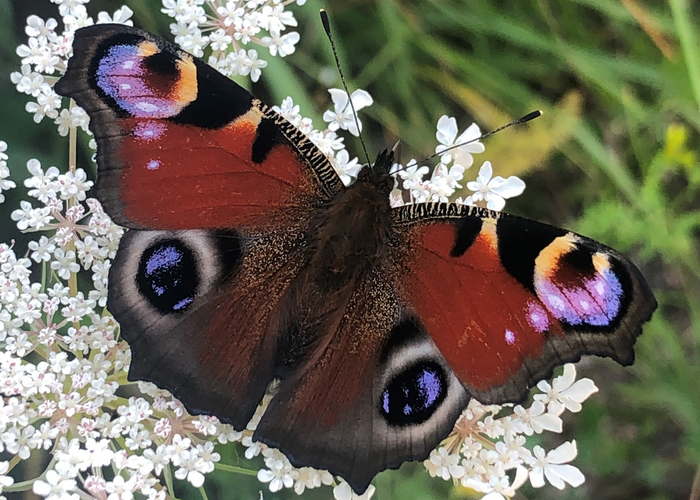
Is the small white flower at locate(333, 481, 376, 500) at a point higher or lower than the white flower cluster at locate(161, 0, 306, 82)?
lower

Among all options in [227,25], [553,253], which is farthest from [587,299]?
[227,25]

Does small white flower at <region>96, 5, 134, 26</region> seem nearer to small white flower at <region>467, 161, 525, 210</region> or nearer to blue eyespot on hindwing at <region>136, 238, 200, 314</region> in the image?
blue eyespot on hindwing at <region>136, 238, 200, 314</region>

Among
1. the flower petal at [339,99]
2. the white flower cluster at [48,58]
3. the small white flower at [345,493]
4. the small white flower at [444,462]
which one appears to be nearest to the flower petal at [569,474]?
the small white flower at [444,462]

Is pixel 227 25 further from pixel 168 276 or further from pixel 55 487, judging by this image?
pixel 55 487

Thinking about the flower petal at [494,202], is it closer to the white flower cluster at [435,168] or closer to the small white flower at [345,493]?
the white flower cluster at [435,168]

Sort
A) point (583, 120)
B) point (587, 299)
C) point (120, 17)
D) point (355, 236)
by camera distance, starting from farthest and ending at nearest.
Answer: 1. point (583, 120)
2. point (120, 17)
3. point (355, 236)
4. point (587, 299)

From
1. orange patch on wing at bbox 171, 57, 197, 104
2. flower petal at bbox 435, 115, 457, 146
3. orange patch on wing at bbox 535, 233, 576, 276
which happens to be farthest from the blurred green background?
orange patch on wing at bbox 535, 233, 576, 276
